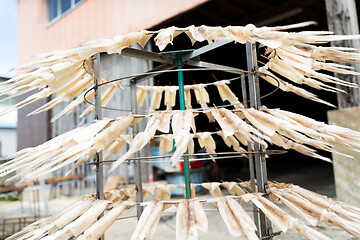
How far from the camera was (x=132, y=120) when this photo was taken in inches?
66.7

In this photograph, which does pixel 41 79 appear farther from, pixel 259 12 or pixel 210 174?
pixel 210 174

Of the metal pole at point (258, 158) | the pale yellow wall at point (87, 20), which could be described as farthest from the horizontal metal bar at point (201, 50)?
the pale yellow wall at point (87, 20)

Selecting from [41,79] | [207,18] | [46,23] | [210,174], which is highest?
[46,23]

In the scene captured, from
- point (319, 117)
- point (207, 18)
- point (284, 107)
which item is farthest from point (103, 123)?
point (319, 117)

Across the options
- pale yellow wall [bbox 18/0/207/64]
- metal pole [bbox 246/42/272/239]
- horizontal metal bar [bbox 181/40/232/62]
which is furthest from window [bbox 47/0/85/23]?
metal pole [bbox 246/42/272/239]

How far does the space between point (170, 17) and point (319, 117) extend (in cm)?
1275

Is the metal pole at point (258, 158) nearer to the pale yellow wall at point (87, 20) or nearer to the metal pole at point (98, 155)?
the metal pole at point (98, 155)

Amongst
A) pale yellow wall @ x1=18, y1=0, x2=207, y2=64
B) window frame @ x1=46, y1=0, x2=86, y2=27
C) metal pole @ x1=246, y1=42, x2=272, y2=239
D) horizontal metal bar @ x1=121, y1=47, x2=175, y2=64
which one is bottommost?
metal pole @ x1=246, y1=42, x2=272, y2=239

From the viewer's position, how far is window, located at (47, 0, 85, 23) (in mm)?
8241

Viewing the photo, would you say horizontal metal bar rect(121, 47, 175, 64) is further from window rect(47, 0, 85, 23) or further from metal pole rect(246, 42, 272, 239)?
window rect(47, 0, 85, 23)

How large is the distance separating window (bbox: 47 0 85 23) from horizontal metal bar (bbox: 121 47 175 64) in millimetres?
6634

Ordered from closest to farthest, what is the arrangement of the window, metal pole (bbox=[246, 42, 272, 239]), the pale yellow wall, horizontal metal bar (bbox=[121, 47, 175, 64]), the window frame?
1. metal pole (bbox=[246, 42, 272, 239])
2. horizontal metal bar (bbox=[121, 47, 175, 64])
3. the pale yellow wall
4. the window frame
5. the window

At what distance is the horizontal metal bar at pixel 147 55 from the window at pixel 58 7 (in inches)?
261

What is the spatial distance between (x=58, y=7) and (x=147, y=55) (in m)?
7.83
